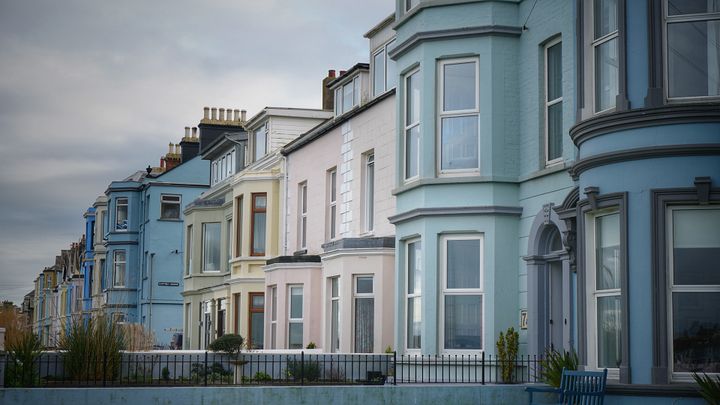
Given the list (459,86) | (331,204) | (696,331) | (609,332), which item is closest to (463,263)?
(459,86)

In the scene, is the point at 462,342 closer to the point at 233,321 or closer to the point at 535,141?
the point at 535,141

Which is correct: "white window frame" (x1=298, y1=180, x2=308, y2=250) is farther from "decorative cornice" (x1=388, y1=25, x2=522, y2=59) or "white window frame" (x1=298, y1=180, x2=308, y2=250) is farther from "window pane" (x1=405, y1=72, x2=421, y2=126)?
"decorative cornice" (x1=388, y1=25, x2=522, y2=59)

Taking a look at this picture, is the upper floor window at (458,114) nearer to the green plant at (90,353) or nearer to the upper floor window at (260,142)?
the green plant at (90,353)

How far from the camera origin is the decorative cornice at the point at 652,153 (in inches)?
557

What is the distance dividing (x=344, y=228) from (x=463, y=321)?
8746 millimetres

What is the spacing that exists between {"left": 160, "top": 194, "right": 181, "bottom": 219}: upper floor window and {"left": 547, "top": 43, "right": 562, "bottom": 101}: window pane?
35.7 metres

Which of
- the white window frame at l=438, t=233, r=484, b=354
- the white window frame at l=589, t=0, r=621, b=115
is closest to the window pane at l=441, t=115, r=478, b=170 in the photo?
the white window frame at l=438, t=233, r=484, b=354

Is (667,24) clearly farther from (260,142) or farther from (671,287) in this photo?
(260,142)

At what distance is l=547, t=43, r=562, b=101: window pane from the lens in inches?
757

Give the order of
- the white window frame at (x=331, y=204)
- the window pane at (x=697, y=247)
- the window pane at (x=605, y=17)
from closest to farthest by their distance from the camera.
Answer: the window pane at (x=697, y=247) → the window pane at (x=605, y=17) → the white window frame at (x=331, y=204)

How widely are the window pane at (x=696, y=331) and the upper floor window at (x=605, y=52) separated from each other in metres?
3.05

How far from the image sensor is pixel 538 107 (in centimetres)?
1956

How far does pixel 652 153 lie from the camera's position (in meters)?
14.4

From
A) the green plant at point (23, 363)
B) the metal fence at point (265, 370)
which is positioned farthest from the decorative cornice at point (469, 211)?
the green plant at point (23, 363)
